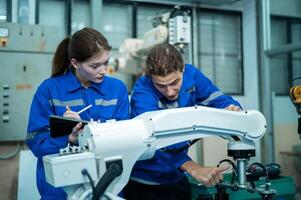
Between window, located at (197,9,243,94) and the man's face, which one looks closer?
the man's face

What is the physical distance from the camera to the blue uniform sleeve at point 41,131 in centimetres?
118

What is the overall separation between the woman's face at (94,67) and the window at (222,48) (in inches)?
120

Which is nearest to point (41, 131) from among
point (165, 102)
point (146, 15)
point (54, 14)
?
point (165, 102)

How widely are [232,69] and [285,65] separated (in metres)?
0.84

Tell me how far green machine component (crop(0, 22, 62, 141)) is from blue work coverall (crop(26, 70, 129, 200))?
→ 1.21 metres

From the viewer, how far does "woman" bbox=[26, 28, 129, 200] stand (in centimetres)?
123

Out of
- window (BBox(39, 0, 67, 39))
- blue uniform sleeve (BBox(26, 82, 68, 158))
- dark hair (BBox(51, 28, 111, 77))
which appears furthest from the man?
window (BBox(39, 0, 67, 39))

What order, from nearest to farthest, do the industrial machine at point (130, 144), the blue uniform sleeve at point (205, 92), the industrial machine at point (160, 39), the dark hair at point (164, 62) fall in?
the industrial machine at point (130, 144), the dark hair at point (164, 62), the blue uniform sleeve at point (205, 92), the industrial machine at point (160, 39)

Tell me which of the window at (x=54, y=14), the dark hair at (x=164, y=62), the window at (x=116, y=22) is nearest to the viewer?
the dark hair at (x=164, y=62)

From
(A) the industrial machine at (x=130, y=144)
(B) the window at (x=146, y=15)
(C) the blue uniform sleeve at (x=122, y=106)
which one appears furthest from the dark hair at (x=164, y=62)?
(B) the window at (x=146, y=15)

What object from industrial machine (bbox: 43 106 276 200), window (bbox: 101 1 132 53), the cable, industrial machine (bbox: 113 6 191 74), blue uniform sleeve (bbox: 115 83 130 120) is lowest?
the cable

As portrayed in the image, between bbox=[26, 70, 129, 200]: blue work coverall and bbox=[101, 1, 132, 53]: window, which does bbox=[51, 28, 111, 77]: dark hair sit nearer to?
bbox=[26, 70, 129, 200]: blue work coverall

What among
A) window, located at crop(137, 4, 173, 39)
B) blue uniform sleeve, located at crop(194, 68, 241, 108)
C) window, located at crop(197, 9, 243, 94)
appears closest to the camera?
blue uniform sleeve, located at crop(194, 68, 241, 108)

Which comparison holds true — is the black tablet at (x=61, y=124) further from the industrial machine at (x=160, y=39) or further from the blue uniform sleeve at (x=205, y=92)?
the industrial machine at (x=160, y=39)
